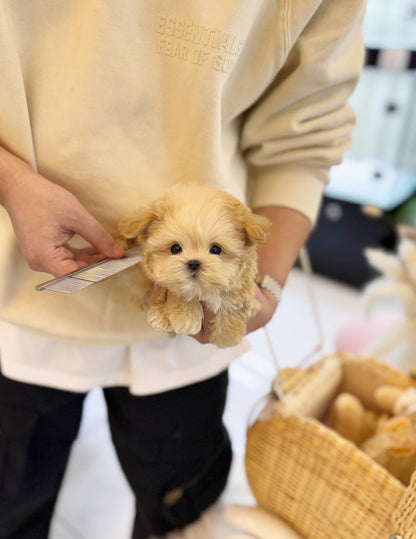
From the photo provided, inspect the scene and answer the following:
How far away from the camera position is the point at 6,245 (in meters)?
0.47

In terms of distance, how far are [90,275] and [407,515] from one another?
1.56 feet

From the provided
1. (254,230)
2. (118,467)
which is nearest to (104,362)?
(254,230)

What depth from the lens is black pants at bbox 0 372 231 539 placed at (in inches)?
23.6

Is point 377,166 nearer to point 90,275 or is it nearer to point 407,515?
point 407,515

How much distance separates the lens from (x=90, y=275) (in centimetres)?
40

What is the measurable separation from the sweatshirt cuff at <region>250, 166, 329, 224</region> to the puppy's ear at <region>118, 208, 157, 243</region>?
0.73ft

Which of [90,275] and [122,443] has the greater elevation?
[90,275]

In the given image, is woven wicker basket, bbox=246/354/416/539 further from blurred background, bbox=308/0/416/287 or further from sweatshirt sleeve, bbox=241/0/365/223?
blurred background, bbox=308/0/416/287

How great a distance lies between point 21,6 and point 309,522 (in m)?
0.76

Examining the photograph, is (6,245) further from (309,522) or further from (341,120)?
(309,522)

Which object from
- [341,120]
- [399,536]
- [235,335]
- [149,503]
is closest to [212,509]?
[149,503]

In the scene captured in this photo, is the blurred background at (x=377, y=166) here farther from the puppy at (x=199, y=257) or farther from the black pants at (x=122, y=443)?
the puppy at (x=199, y=257)

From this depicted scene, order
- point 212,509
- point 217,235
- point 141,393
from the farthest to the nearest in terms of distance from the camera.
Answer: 1. point 212,509
2. point 141,393
3. point 217,235

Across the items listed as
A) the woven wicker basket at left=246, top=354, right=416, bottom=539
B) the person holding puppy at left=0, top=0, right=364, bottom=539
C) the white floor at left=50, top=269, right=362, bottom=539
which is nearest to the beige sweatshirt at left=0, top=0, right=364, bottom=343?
the person holding puppy at left=0, top=0, right=364, bottom=539
